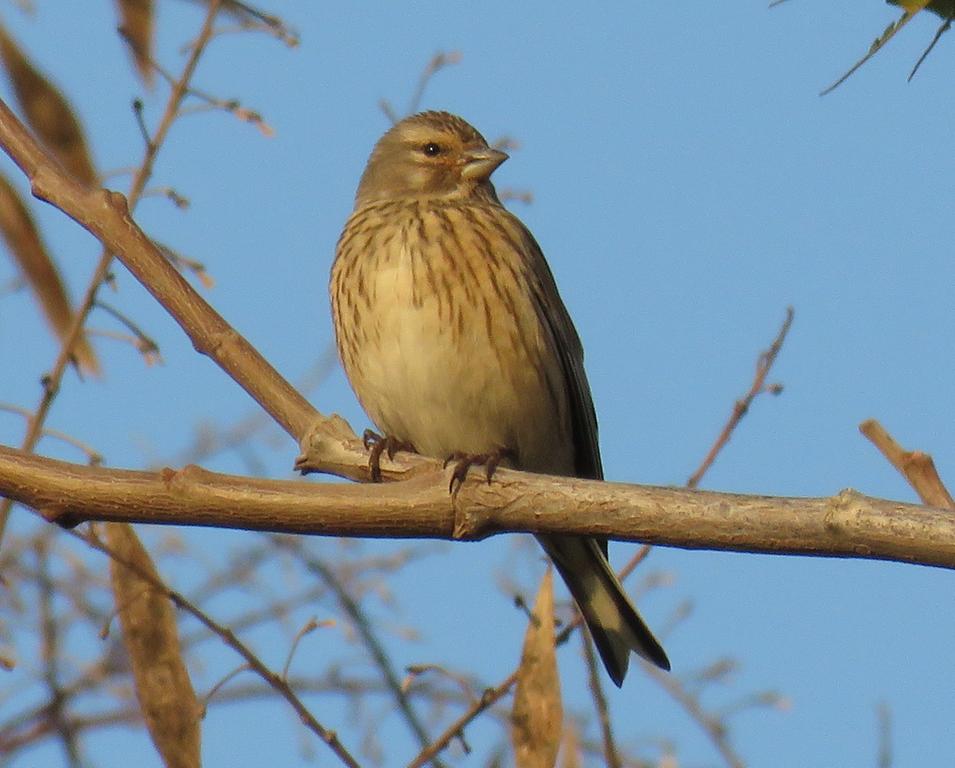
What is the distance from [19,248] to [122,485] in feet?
4.19

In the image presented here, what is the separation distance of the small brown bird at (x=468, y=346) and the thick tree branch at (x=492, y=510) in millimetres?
1674

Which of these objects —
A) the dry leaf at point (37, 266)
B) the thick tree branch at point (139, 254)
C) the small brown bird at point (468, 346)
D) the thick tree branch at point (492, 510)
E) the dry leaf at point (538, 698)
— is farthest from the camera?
the small brown bird at point (468, 346)

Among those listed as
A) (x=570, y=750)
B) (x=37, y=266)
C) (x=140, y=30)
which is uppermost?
(x=140, y=30)

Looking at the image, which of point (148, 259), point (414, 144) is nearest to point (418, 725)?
point (148, 259)

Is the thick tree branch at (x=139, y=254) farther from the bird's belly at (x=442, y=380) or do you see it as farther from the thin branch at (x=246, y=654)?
the bird's belly at (x=442, y=380)

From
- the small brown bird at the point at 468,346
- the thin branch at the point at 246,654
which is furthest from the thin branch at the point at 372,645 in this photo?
the small brown bird at the point at 468,346

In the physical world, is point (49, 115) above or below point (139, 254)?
above

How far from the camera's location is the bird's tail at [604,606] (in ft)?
13.8

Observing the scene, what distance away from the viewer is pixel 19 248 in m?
3.99

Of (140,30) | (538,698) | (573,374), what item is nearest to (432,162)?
(573,374)

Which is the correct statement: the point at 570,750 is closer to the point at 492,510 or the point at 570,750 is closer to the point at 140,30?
the point at 492,510

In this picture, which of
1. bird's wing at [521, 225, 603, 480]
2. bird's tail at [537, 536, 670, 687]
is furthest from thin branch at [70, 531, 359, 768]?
bird's wing at [521, 225, 603, 480]

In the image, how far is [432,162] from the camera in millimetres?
6020

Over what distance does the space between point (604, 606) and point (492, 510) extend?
1510 millimetres
